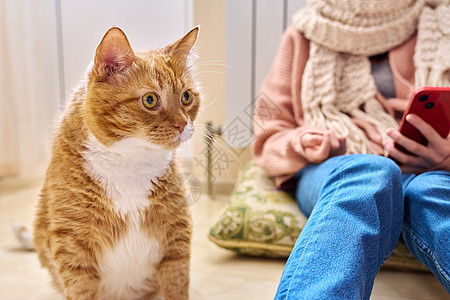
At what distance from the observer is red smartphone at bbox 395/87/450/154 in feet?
2.88

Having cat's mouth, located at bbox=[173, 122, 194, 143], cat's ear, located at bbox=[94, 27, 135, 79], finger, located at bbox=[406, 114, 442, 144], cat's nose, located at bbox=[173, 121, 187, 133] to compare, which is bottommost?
finger, located at bbox=[406, 114, 442, 144]

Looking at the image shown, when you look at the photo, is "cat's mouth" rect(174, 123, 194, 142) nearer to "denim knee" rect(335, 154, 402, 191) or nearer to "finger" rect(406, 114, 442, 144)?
"denim knee" rect(335, 154, 402, 191)

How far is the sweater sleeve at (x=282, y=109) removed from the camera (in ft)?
4.05

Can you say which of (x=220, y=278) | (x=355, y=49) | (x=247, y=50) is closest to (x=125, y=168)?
(x=220, y=278)

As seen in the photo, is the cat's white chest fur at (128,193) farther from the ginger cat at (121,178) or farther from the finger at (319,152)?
the finger at (319,152)

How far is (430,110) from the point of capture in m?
0.92

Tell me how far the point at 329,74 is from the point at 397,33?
24 centimetres

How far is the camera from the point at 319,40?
1201mm

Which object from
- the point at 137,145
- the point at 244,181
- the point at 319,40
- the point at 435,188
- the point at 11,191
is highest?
the point at 319,40

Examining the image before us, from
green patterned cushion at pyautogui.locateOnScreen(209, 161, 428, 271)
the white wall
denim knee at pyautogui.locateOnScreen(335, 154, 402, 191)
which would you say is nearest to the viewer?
denim knee at pyautogui.locateOnScreen(335, 154, 402, 191)

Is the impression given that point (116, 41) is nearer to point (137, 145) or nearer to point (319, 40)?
point (137, 145)

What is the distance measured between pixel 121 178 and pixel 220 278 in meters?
0.53

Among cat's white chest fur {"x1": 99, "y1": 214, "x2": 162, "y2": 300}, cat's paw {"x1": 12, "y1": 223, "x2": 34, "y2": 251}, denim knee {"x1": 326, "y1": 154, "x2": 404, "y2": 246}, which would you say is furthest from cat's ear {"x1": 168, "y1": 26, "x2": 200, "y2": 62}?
cat's paw {"x1": 12, "y1": 223, "x2": 34, "y2": 251}

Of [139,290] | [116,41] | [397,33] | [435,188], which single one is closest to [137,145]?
[116,41]
